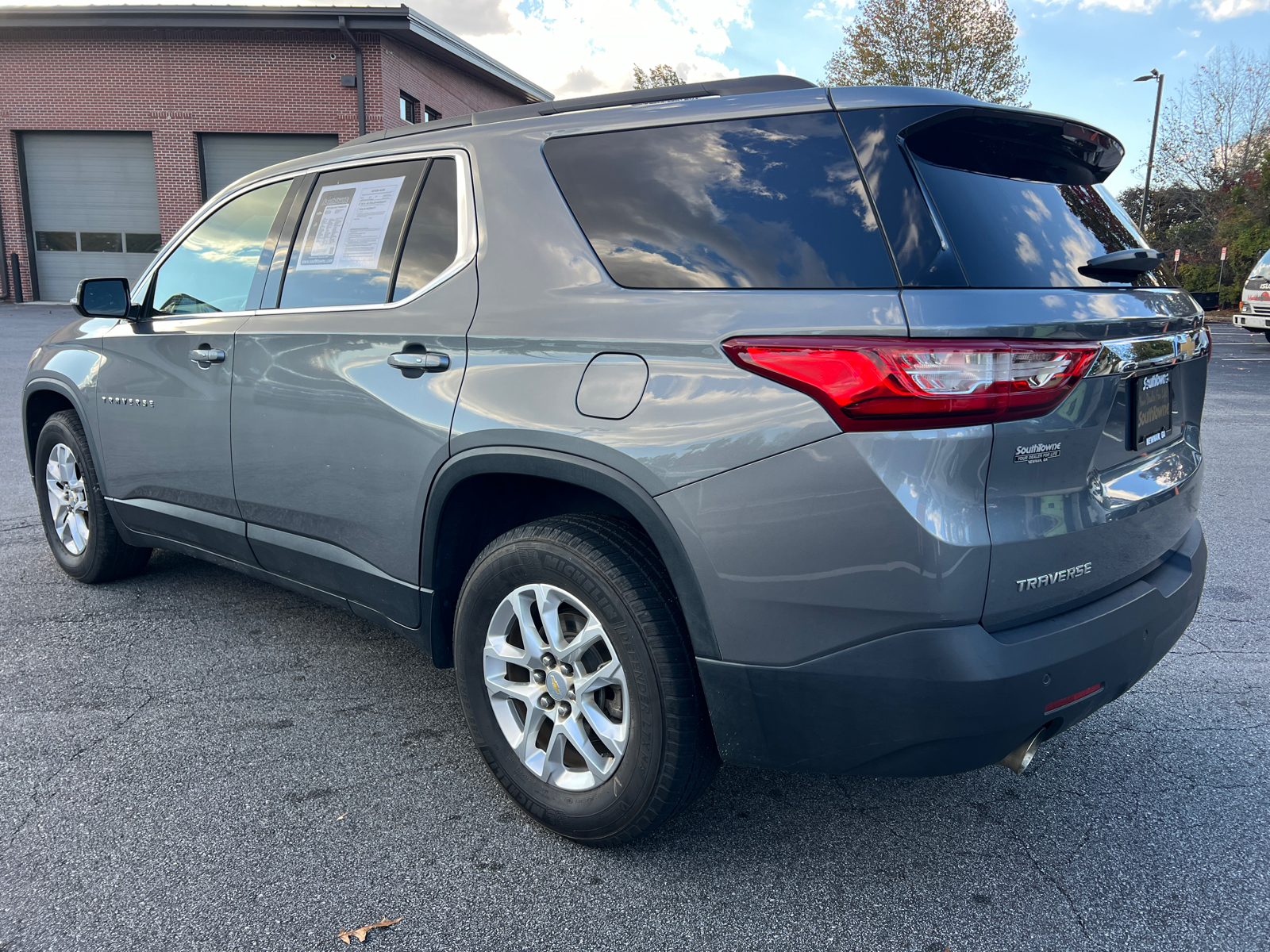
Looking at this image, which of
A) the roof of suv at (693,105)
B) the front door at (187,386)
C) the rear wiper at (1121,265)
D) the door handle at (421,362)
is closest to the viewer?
the roof of suv at (693,105)

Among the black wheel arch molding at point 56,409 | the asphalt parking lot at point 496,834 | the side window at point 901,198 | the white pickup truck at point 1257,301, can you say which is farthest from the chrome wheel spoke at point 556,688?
the white pickup truck at point 1257,301

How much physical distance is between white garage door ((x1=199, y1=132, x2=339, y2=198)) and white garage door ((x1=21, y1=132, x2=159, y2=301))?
1.54 m

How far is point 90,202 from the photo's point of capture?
24781 millimetres

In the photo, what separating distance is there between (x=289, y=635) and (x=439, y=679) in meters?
0.79

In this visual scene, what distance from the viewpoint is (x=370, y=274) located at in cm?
291

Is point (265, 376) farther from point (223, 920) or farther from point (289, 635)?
point (223, 920)

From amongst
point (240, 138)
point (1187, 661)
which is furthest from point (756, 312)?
point (240, 138)

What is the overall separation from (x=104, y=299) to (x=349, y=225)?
1431 mm

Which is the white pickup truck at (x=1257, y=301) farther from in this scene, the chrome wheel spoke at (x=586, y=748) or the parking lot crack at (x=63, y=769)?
the parking lot crack at (x=63, y=769)

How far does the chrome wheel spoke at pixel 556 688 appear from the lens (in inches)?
91.7

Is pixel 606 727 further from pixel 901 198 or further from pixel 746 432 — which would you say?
pixel 901 198

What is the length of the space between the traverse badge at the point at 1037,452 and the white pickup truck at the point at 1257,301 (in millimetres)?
18048

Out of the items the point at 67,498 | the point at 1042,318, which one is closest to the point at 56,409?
the point at 67,498

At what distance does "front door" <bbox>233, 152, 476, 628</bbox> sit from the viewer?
265 centimetres
